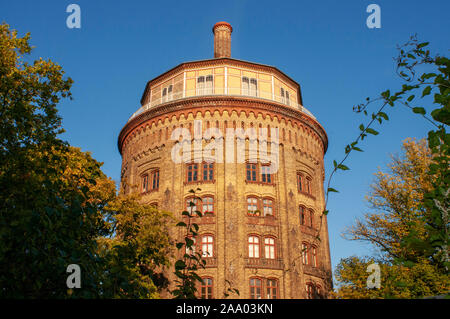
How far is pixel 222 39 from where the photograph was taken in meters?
37.6

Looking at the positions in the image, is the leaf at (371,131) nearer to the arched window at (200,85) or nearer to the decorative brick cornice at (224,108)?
the decorative brick cornice at (224,108)

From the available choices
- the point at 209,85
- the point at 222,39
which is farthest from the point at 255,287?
the point at 222,39

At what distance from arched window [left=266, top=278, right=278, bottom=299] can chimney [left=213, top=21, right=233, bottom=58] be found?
19.6 meters

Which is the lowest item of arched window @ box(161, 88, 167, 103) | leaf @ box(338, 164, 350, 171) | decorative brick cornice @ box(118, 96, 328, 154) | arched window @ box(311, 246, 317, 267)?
leaf @ box(338, 164, 350, 171)

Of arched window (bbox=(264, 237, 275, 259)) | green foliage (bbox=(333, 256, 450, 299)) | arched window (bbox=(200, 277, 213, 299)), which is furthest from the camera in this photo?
arched window (bbox=(264, 237, 275, 259))

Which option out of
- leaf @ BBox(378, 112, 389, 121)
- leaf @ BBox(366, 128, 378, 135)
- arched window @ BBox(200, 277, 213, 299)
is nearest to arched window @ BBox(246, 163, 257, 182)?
arched window @ BBox(200, 277, 213, 299)

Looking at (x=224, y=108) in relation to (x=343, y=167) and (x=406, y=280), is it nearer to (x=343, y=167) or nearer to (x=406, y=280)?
(x=406, y=280)

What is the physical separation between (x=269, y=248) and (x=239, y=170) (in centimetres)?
561

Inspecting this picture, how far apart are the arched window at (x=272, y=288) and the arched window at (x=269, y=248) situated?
1531 millimetres

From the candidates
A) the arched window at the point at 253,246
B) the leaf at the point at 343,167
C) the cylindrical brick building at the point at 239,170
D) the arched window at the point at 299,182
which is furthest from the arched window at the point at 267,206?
the leaf at the point at 343,167

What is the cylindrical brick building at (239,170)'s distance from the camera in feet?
89.8

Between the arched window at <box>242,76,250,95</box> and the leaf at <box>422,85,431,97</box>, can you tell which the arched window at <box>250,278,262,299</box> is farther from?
the leaf at <box>422,85,431,97</box>

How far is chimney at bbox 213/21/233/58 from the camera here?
3706 cm

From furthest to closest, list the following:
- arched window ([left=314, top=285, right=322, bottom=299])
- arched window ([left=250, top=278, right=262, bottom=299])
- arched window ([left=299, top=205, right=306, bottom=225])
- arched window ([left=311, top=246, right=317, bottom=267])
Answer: arched window ([left=299, top=205, right=306, bottom=225]) < arched window ([left=311, top=246, right=317, bottom=267]) < arched window ([left=314, top=285, right=322, bottom=299]) < arched window ([left=250, top=278, right=262, bottom=299])
